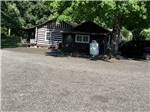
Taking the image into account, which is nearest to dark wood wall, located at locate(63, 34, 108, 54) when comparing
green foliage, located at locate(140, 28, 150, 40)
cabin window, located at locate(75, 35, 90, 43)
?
cabin window, located at locate(75, 35, 90, 43)

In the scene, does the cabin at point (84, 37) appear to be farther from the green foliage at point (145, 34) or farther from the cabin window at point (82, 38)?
the green foliage at point (145, 34)

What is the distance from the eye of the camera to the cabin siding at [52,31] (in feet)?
147

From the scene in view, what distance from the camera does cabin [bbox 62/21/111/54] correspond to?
41031 mm

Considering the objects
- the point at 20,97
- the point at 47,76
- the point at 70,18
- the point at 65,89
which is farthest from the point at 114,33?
the point at 20,97

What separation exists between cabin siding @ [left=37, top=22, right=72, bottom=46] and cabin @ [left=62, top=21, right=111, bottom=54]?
5.37 ft

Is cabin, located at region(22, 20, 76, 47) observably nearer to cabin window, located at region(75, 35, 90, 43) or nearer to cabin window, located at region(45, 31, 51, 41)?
cabin window, located at region(45, 31, 51, 41)

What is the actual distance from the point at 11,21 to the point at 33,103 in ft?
144

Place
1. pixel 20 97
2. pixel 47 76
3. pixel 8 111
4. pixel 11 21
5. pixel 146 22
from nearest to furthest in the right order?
pixel 8 111
pixel 20 97
pixel 47 76
pixel 146 22
pixel 11 21

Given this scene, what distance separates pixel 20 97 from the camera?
35.6 feet

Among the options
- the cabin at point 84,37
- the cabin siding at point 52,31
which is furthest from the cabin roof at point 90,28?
the cabin siding at point 52,31

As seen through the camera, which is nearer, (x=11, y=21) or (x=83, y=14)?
(x=83, y=14)

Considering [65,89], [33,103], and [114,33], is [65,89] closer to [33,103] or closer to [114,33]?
[33,103]

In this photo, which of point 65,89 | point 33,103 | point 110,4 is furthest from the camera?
point 110,4

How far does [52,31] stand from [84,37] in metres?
5.28
